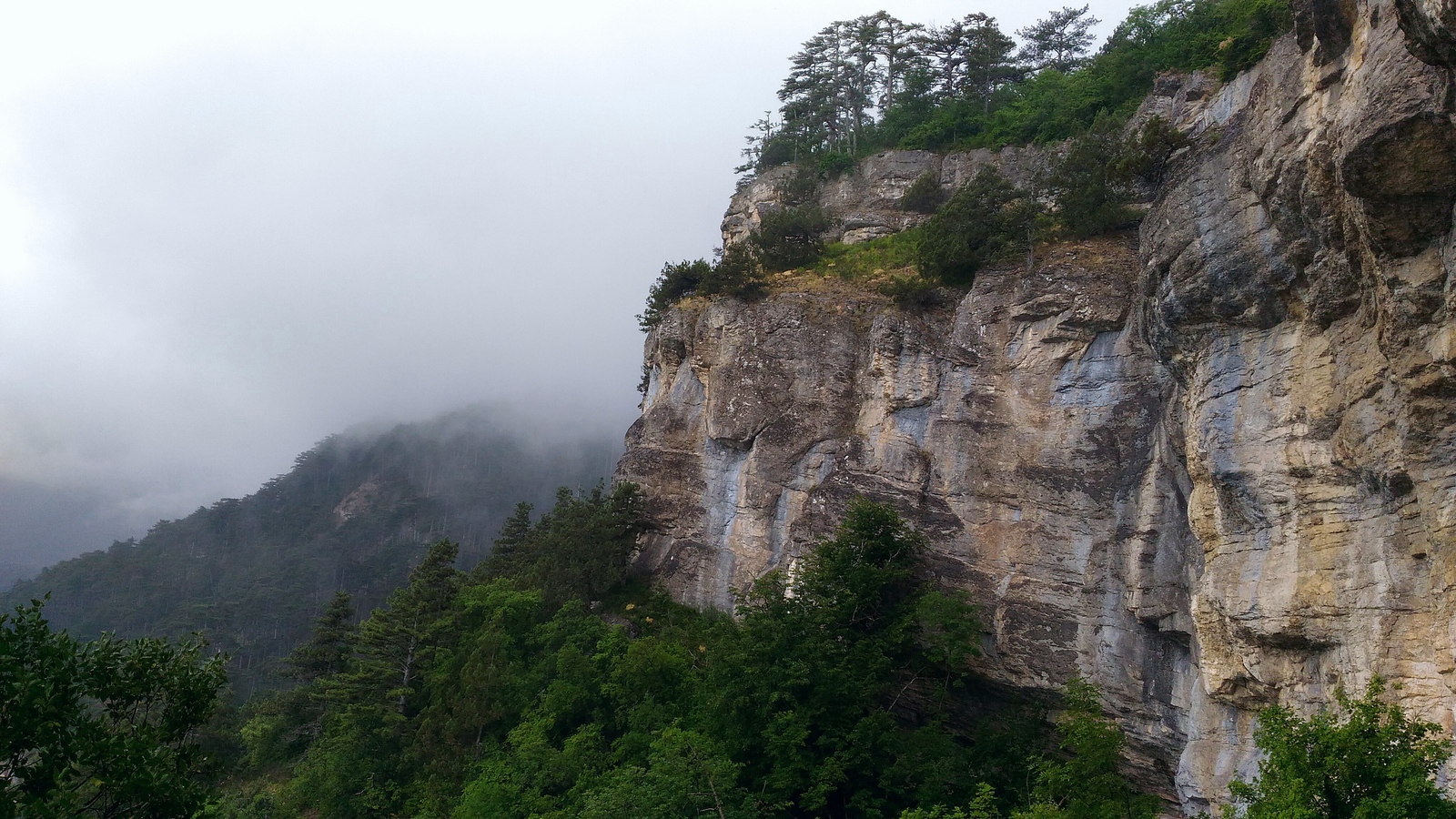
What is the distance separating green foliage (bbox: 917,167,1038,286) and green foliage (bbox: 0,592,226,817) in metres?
20.0

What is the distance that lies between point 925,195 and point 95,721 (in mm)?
29591

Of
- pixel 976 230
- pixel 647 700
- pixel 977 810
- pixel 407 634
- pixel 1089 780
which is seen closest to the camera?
pixel 977 810

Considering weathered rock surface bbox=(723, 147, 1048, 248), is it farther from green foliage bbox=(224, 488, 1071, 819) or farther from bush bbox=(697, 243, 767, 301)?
green foliage bbox=(224, 488, 1071, 819)

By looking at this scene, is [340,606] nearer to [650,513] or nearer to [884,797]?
[650,513]

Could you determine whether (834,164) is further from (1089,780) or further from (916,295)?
(1089,780)

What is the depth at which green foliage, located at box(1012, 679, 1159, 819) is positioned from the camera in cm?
1361

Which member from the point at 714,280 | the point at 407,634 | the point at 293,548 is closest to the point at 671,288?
the point at 714,280

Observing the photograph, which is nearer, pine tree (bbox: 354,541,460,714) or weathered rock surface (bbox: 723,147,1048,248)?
pine tree (bbox: 354,541,460,714)

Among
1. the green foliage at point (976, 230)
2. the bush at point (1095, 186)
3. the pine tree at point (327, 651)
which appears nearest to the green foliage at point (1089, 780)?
the bush at point (1095, 186)

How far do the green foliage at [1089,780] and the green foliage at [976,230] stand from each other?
12204 millimetres

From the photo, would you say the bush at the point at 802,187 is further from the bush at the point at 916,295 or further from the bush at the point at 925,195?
the bush at the point at 916,295

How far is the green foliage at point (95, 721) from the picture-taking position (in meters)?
7.30

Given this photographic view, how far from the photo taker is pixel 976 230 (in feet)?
72.9

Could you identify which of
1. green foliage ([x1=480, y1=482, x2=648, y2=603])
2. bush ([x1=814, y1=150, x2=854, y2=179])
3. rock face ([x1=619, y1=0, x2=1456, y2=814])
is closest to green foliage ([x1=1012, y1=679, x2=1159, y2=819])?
rock face ([x1=619, y1=0, x2=1456, y2=814])
